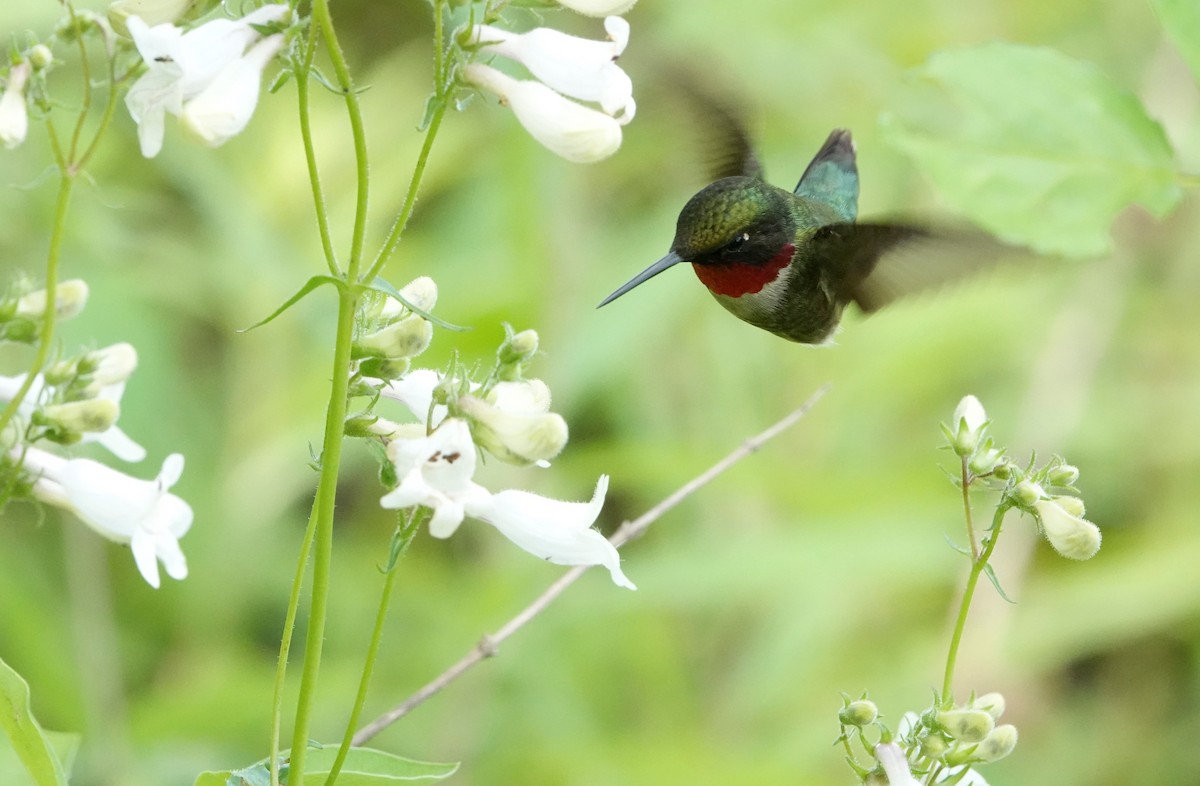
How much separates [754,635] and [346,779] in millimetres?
2551

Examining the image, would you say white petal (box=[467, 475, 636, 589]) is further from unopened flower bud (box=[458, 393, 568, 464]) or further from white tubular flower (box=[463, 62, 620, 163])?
white tubular flower (box=[463, 62, 620, 163])

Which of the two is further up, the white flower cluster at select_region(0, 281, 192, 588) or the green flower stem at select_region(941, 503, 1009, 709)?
the white flower cluster at select_region(0, 281, 192, 588)

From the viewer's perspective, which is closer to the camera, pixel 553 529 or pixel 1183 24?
pixel 553 529

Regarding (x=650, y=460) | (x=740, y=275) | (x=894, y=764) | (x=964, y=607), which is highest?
(x=650, y=460)

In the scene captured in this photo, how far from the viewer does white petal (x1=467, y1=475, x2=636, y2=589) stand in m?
1.43

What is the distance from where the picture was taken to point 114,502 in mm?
1573

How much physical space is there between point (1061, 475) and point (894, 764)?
0.43 metres

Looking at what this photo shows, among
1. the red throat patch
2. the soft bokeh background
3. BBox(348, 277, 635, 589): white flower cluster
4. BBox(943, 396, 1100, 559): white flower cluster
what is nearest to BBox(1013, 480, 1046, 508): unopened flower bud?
BBox(943, 396, 1100, 559): white flower cluster

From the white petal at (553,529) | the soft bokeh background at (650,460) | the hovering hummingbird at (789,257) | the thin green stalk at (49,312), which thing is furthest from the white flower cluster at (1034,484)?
the soft bokeh background at (650,460)

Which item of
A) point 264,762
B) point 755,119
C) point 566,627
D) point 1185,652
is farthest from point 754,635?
point 264,762

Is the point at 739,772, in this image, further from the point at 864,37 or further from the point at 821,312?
the point at 864,37

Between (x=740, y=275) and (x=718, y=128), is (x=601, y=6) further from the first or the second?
(x=718, y=128)

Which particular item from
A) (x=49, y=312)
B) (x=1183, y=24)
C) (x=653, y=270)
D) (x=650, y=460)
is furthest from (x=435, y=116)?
(x=650, y=460)

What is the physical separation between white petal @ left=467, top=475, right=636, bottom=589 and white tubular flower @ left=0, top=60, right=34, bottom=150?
601mm
